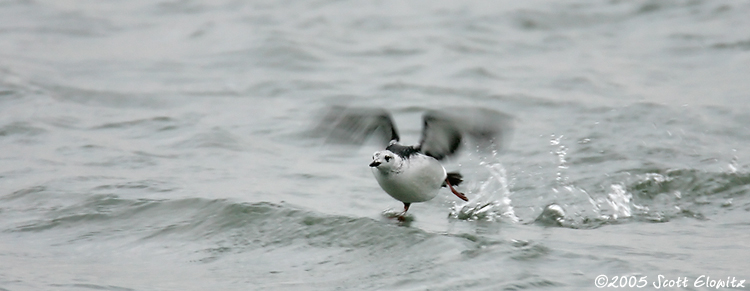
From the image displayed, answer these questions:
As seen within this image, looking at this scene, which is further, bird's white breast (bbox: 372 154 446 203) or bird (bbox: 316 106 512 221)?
bird's white breast (bbox: 372 154 446 203)

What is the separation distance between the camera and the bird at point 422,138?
753 centimetres

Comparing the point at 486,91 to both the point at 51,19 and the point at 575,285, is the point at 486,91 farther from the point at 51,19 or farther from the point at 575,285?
the point at 51,19

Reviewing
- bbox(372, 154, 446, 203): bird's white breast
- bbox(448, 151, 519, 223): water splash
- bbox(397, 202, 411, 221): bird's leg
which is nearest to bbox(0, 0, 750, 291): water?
bbox(448, 151, 519, 223): water splash

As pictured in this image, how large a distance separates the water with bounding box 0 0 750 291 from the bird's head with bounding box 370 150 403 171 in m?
0.58

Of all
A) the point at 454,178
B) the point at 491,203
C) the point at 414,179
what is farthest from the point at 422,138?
the point at 491,203

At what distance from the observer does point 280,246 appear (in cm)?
752

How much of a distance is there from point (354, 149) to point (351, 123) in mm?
3081

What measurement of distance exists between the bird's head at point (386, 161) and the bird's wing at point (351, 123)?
0.53 m

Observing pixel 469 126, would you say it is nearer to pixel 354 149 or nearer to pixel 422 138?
pixel 422 138

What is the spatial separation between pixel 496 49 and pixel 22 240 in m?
10.7

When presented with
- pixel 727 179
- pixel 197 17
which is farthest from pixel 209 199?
pixel 197 17

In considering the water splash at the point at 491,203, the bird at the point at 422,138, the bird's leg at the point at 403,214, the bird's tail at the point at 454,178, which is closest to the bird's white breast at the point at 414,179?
the bird at the point at 422,138

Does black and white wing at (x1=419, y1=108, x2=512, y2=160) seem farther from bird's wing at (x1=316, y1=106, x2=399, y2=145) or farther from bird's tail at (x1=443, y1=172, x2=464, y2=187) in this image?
bird's tail at (x1=443, y1=172, x2=464, y2=187)

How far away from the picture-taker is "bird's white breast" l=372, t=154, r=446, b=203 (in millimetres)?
7750
